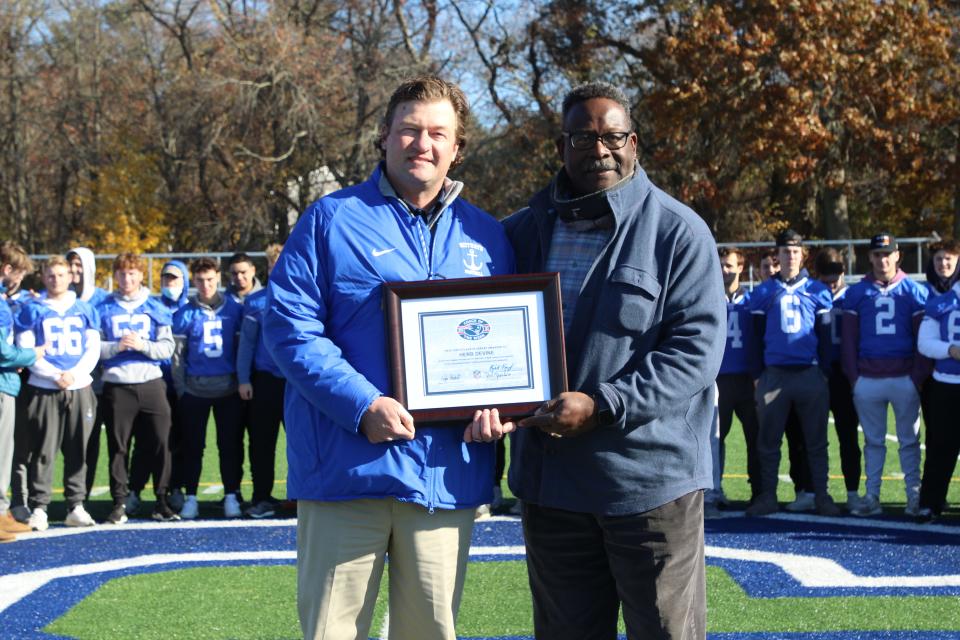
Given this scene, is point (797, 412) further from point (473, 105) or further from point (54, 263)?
point (473, 105)

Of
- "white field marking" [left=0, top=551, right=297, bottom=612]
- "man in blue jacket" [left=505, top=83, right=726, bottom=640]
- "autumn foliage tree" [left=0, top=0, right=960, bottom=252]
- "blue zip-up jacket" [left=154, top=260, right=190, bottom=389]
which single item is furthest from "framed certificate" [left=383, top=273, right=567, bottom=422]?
"autumn foliage tree" [left=0, top=0, right=960, bottom=252]

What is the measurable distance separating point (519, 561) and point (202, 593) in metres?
1.77

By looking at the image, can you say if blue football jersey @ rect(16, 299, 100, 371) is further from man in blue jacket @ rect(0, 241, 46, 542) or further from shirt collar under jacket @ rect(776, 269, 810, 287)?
shirt collar under jacket @ rect(776, 269, 810, 287)

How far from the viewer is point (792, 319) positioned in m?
8.12

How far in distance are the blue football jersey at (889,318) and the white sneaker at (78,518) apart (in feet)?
17.9

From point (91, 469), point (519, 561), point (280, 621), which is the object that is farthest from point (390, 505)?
point (91, 469)

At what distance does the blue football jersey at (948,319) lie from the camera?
7.56m

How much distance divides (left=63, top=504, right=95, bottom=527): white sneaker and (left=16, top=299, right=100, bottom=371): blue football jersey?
3.18ft

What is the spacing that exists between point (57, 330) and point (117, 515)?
4.41 ft

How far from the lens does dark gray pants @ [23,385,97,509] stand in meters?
8.05

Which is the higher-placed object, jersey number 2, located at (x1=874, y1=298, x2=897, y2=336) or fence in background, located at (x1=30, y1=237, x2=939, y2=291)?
fence in background, located at (x1=30, y1=237, x2=939, y2=291)

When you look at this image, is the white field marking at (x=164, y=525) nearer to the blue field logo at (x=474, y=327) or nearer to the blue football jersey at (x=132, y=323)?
the blue football jersey at (x=132, y=323)

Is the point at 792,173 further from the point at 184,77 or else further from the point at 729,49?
the point at 184,77

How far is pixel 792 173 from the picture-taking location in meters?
23.1
